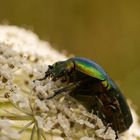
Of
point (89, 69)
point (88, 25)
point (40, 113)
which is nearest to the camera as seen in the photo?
point (40, 113)

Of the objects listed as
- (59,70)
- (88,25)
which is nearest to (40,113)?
(59,70)

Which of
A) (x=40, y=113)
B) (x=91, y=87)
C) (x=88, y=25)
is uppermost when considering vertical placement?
(x=88, y=25)

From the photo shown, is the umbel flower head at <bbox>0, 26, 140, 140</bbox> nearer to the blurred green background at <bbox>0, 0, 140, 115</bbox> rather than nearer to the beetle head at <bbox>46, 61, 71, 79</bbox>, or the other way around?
the beetle head at <bbox>46, 61, 71, 79</bbox>

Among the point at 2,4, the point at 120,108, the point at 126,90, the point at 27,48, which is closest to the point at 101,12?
the point at 2,4

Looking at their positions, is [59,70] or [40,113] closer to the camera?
[40,113]

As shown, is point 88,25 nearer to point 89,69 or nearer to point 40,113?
point 89,69

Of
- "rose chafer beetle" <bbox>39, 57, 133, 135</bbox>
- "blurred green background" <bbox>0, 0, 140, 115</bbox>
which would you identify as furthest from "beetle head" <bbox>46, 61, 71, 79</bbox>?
"blurred green background" <bbox>0, 0, 140, 115</bbox>

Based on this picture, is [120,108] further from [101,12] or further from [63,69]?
[101,12]

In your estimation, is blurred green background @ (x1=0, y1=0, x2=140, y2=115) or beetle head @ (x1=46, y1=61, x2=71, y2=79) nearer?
beetle head @ (x1=46, y1=61, x2=71, y2=79)
